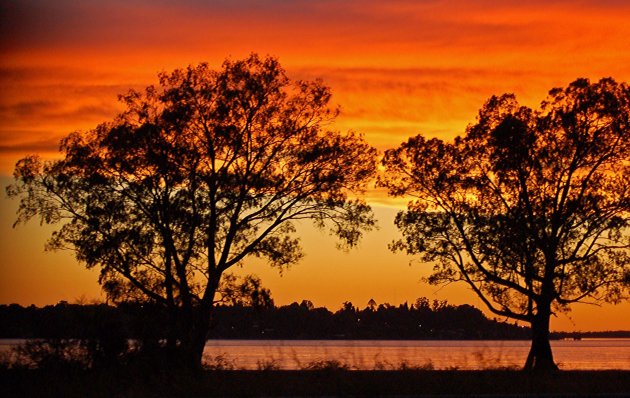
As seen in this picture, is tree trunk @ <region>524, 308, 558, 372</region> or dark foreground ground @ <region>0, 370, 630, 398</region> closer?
dark foreground ground @ <region>0, 370, 630, 398</region>

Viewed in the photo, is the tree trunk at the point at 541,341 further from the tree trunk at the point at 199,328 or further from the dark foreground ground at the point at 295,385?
the tree trunk at the point at 199,328

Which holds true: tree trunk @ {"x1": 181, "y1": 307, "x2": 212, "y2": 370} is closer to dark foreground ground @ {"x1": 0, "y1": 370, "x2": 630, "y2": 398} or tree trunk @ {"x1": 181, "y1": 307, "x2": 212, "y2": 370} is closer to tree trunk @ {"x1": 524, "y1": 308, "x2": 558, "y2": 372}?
dark foreground ground @ {"x1": 0, "y1": 370, "x2": 630, "y2": 398}

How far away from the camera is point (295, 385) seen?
1272 inches

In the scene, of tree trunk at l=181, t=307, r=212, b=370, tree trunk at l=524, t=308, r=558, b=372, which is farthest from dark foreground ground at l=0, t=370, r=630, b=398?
tree trunk at l=524, t=308, r=558, b=372

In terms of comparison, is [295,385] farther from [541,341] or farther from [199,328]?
[541,341]

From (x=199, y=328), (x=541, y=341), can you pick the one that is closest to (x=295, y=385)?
(x=199, y=328)

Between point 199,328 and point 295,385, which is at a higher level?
point 199,328

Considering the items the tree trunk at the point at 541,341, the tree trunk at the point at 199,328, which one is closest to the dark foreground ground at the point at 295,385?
the tree trunk at the point at 199,328

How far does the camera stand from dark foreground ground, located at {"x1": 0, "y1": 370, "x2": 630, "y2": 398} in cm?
3034

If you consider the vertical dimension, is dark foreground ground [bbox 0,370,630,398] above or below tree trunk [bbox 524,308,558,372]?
below

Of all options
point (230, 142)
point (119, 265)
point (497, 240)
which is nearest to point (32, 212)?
point (119, 265)

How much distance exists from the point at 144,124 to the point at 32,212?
7184 millimetres

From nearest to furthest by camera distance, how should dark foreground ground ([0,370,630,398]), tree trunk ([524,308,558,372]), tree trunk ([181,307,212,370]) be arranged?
dark foreground ground ([0,370,630,398]) < tree trunk ([181,307,212,370]) < tree trunk ([524,308,558,372])

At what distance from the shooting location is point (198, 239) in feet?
167
